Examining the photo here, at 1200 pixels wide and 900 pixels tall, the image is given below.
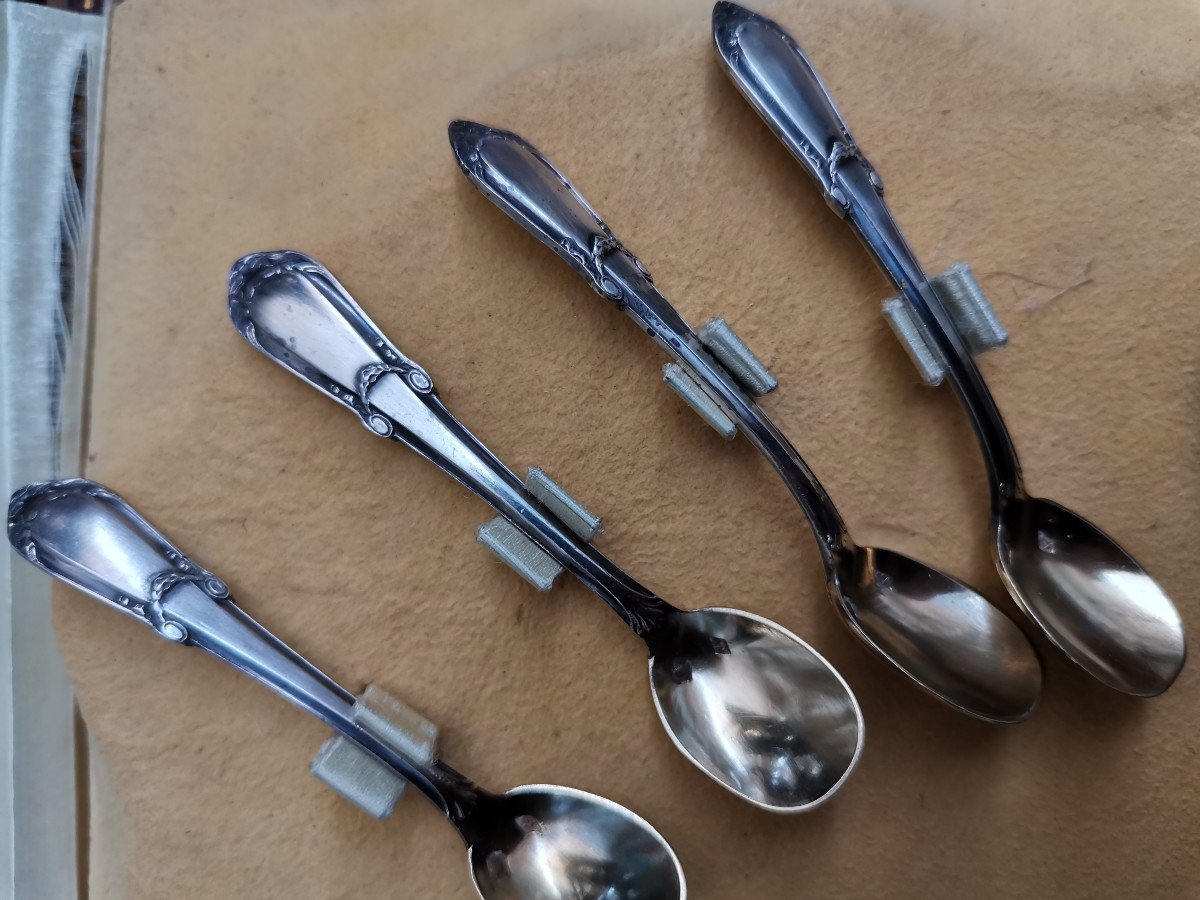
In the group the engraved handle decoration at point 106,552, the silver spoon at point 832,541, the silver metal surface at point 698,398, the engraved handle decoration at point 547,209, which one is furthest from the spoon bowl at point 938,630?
the engraved handle decoration at point 106,552

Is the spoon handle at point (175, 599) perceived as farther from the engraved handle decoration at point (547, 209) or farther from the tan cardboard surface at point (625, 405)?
the engraved handle decoration at point (547, 209)

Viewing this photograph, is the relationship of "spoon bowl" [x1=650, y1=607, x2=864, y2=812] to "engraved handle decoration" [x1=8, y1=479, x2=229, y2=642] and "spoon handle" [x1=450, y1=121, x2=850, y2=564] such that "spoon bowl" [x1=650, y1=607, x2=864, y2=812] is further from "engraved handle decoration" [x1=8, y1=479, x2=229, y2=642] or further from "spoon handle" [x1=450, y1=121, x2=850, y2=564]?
"engraved handle decoration" [x1=8, y1=479, x2=229, y2=642]

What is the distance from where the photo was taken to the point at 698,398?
25.3 inches

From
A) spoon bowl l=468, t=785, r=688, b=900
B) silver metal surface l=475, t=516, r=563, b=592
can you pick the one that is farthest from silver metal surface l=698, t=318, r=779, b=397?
spoon bowl l=468, t=785, r=688, b=900

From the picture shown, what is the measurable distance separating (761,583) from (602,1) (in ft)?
1.75

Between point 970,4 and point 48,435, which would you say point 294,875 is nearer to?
point 48,435

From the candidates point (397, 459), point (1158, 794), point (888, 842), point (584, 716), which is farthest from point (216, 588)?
point (1158, 794)

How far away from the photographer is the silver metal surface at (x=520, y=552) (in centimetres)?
64

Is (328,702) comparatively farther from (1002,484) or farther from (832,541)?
(1002,484)

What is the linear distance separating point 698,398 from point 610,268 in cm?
13

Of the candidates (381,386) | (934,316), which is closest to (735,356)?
(934,316)

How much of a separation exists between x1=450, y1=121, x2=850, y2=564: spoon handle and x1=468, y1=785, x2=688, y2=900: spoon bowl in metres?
0.28

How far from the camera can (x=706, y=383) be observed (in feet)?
2.14

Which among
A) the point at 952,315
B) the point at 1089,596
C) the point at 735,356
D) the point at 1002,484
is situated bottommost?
the point at 1089,596
